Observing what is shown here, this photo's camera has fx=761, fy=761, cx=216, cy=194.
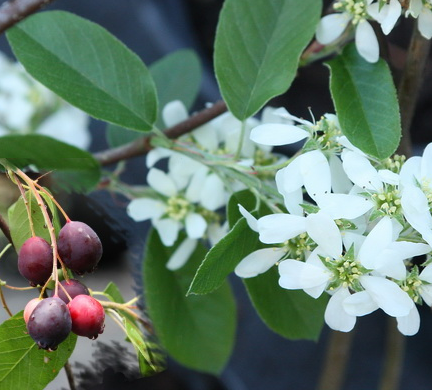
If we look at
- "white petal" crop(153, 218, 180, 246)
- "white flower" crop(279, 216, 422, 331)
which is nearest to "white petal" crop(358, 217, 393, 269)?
"white flower" crop(279, 216, 422, 331)

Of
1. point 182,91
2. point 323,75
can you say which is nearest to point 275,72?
point 182,91

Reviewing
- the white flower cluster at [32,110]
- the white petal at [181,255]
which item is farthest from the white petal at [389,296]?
the white flower cluster at [32,110]

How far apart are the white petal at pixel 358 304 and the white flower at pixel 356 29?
0.77ft

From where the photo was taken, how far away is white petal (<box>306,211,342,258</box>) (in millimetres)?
472

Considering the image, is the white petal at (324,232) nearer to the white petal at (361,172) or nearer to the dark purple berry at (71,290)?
the white petal at (361,172)

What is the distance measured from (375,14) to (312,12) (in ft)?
0.23

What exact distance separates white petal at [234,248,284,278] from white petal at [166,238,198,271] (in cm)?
25

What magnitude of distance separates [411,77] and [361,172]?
177 millimetres

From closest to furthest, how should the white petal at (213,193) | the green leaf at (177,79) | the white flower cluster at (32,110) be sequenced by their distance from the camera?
the white petal at (213,193), the green leaf at (177,79), the white flower cluster at (32,110)

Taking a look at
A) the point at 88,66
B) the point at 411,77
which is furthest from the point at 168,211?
the point at 411,77

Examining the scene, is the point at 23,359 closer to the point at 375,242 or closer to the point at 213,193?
the point at 375,242

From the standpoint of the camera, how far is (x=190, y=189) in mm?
772

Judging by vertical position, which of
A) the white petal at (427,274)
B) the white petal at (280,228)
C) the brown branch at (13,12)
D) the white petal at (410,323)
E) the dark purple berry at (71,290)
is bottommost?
the white petal at (410,323)

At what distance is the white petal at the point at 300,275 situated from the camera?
49cm
